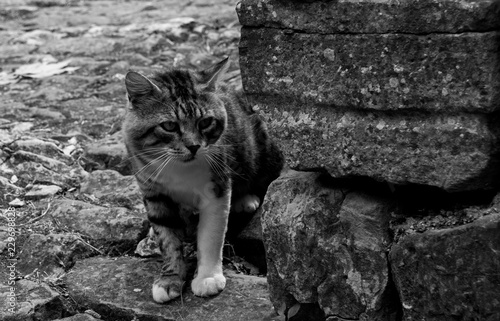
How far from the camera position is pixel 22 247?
156 inches

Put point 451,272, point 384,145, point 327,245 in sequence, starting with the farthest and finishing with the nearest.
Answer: point 327,245 → point 384,145 → point 451,272

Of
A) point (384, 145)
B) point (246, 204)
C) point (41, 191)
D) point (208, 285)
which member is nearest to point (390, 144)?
point (384, 145)

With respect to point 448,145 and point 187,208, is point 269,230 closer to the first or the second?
point 448,145

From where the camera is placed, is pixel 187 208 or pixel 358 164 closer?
pixel 358 164

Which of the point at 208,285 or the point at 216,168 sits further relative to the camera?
the point at 216,168

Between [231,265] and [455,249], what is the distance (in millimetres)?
1766

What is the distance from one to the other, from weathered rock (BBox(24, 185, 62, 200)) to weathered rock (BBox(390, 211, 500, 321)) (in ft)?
8.48

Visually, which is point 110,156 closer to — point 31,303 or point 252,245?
point 252,245

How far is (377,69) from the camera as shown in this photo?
2.50m

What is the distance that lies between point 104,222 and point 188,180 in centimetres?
60

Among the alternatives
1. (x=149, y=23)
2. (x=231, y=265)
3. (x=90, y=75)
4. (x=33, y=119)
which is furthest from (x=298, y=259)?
(x=149, y=23)

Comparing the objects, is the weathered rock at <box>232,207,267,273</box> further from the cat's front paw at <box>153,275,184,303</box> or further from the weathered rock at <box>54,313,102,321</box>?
the weathered rock at <box>54,313,102,321</box>

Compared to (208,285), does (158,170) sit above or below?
above

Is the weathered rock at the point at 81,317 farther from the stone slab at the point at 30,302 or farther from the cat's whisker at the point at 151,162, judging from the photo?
the cat's whisker at the point at 151,162
